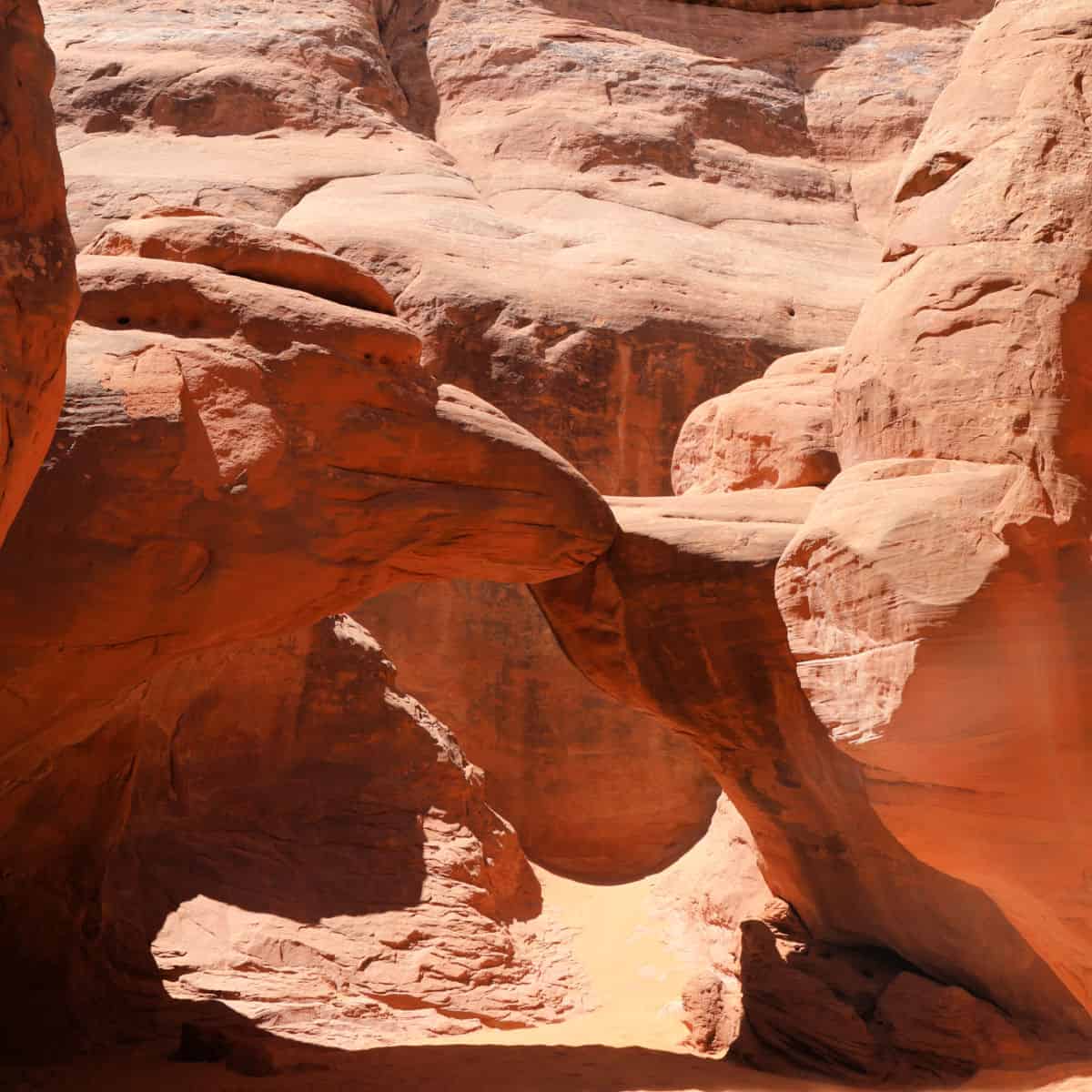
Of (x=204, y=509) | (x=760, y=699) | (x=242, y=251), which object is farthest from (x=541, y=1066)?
(x=242, y=251)

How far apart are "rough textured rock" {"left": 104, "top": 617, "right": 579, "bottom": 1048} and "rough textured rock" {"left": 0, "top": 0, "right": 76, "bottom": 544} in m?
3.90

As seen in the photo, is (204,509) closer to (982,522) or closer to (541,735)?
(982,522)

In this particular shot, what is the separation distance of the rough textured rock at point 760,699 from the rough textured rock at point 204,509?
18.9 inches

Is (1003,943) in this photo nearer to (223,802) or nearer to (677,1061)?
(677,1061)

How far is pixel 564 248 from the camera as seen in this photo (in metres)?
13.3

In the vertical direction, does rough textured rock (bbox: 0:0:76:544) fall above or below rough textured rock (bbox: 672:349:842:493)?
below

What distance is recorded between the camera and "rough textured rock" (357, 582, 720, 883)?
1133 centimetres

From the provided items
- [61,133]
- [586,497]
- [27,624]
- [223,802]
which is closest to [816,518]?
[586,497]

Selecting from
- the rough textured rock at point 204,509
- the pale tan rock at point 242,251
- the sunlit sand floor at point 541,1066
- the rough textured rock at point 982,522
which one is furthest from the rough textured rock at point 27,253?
the sunlit sand floor at point 541,1066

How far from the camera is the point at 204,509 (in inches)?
246

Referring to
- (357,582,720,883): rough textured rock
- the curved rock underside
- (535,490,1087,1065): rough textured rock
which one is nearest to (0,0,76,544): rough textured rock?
the curved rock underside

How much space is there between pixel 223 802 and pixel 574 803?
9.98 ft

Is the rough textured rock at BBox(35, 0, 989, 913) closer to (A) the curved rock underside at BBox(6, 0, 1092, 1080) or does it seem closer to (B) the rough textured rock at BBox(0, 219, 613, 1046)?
(A) the curved rock underside at BBox(6, 0, 1092, 1080)

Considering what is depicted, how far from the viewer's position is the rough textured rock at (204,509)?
6.07 m
